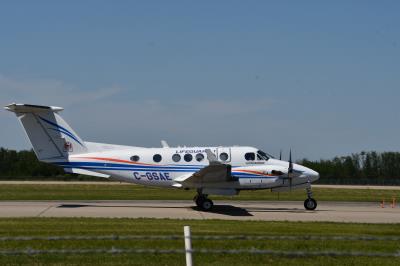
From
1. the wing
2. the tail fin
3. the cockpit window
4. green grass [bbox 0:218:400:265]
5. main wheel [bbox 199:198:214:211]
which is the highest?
the tail fin

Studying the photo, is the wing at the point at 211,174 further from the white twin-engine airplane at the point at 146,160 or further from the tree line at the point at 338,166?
the tree line at the point at 338,166

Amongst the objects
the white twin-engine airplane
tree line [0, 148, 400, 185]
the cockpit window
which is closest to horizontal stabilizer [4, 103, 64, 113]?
the white twin-engine airplane

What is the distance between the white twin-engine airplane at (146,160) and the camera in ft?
81.3

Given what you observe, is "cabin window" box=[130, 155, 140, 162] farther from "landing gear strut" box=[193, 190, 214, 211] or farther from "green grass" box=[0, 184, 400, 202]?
"green grass" box=[0, 184, 400, 202]

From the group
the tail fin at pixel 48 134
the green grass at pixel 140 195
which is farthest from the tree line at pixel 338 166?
the tail fin at pixel 48 134

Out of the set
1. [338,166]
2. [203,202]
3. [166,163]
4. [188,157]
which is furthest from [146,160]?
[338,166]

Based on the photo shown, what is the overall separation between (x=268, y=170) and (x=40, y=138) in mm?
10941

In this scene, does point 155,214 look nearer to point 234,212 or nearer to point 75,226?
point 234,212

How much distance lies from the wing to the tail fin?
554cm

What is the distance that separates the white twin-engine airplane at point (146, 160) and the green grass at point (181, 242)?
6062 mm

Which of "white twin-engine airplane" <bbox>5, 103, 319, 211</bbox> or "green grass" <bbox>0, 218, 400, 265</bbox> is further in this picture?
"white twin-engine airplane" <bbox>5, 103, 319, 211</bbox>

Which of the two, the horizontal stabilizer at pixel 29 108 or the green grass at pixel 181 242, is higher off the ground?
the horizontal stabilizer at pixel 29 108

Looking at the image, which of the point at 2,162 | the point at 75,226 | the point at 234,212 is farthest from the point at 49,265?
the point at 2,162

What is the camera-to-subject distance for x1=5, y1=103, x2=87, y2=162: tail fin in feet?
81.4
